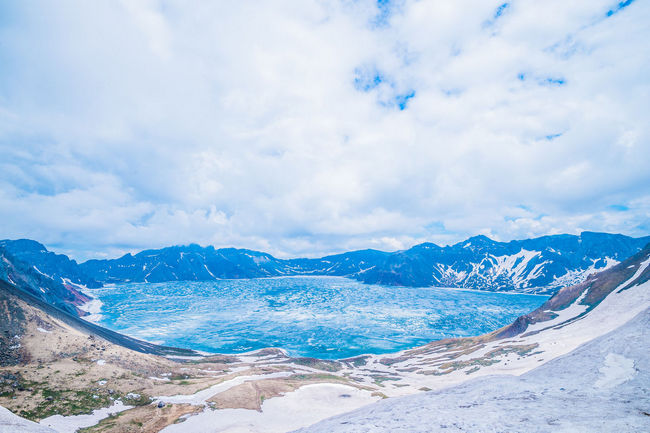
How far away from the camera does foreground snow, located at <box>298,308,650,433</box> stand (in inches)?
377

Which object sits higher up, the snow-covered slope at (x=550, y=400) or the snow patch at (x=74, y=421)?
the snow-covered slope at (x=550, y=400)

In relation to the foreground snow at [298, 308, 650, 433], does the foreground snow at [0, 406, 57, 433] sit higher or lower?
lower

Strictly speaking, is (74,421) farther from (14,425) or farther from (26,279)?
(26,279)

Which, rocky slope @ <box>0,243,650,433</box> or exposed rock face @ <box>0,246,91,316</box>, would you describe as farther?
exposed rock face @ <box>0,246,91,316</box>

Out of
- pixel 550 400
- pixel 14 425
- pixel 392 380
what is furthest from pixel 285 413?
pixel 550 400

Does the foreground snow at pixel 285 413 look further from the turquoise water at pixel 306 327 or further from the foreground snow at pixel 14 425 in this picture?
the turquoise water at pixel 306 327

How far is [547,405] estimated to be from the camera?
38.0ft

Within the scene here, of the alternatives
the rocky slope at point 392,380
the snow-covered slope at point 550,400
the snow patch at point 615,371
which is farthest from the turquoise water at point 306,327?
the snow patch at point 615,371

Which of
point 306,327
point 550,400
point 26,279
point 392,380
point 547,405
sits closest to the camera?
point 547,405

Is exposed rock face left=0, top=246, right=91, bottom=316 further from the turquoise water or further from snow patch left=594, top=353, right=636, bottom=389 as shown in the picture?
snow patch left=594, top=353, right=636, bottom=389

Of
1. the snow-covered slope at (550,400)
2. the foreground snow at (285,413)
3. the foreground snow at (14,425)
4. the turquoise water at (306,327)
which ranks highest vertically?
the snow-covered slope at (550,400)

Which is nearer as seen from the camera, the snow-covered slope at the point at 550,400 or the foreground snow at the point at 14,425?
the snow-covered slope at the point at 550,400

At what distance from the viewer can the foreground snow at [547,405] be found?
9.57 m

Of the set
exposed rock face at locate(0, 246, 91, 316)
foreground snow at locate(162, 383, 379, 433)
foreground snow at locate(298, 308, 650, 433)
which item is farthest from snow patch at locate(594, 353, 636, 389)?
exposed rock face at locate(0, 246, 91, 316)
